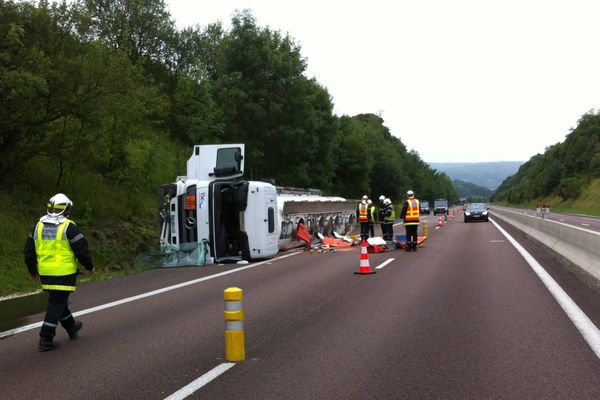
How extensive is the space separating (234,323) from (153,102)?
1644 cm

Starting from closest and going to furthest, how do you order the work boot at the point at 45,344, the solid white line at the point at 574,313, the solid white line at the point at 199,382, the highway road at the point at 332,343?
1. the solid white line at the point at 199,382
2. the highway road at the point at 332,343
3. the solid white line at the point at 574,313
4. the work boot at the point at 45,344

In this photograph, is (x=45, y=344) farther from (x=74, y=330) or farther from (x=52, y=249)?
(x=52, y=249)

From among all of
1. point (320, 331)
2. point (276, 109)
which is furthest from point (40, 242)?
point (276, 109)

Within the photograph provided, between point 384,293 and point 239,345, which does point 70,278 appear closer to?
point 239,345

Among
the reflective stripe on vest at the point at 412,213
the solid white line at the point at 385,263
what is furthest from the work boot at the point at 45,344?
the reflective stripe on vest at the point at 412,213

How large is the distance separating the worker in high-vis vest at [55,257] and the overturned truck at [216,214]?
8.35 meters

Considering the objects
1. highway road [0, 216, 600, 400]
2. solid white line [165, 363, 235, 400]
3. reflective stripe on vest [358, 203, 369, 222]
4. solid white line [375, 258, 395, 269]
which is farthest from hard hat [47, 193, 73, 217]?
reflective stripe on vest [358, 203, 369, 222]

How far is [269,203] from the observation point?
51.8 ft

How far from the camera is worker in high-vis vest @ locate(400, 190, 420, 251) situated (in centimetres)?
1777

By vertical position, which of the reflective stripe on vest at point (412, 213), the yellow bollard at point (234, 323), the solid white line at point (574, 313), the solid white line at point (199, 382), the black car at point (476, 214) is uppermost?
the reflective stripe on vest at point (412, 213)

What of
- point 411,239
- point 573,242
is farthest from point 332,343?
point 411,239

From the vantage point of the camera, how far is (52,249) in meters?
6.49

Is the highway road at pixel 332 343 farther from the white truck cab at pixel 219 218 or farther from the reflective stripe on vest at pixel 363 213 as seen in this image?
the reflective stripe on vest at pixel 363 213

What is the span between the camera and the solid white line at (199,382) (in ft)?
15.5
